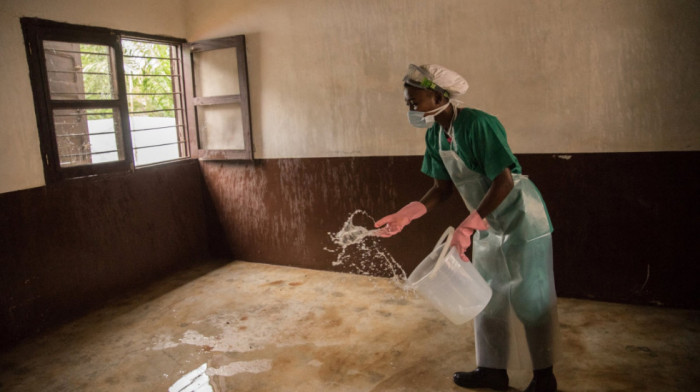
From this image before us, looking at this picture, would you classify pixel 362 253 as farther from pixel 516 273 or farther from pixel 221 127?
pixel 516 273

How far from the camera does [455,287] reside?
1853mm

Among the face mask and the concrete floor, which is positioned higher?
the face mask

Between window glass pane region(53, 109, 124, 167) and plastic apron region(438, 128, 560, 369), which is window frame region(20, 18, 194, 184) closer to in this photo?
window glass pane region(53, 109, 124, 167)

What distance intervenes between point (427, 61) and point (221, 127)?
6.11ft

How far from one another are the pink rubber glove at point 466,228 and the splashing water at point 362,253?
5.54ft

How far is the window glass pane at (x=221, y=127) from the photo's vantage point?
3.97 metres

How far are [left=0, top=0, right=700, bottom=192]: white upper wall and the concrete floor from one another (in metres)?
0.98

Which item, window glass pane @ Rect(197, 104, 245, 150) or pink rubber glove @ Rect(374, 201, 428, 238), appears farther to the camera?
window glass pane @ Rect(197, 104, 245, 150)

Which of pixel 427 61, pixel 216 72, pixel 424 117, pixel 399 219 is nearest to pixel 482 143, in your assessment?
→ pixel 424 117

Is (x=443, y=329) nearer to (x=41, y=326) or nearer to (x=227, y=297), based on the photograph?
(x=227, y=297)

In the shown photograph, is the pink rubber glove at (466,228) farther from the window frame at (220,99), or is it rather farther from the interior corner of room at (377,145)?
the window frame at (220,99)

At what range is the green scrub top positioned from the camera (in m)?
1.76

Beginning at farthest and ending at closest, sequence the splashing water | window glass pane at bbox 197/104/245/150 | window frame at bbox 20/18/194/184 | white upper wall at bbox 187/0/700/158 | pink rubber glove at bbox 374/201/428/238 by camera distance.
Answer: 1. window glass pane at bbox 197/104/245/150
2. the splashing water
3. window frame at bbox 20/18/194/184
4. white upper wall at bbox 187/0/700/158
5. pink rubber glove at bbox 374/201/428/238

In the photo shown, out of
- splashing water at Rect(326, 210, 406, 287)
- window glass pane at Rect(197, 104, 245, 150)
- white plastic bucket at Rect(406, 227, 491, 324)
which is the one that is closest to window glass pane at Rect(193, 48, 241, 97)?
window glass pane at Rect(197, 104, 245, 150)
